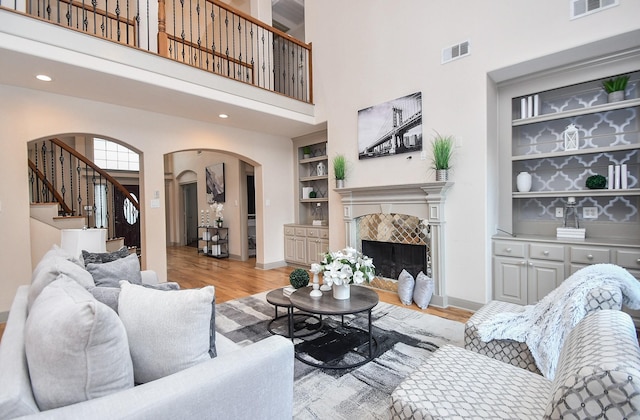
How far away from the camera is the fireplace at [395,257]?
4.17m

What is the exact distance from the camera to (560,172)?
348cm

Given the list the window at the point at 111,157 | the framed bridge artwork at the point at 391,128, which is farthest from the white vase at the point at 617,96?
the window at the point at 111,157

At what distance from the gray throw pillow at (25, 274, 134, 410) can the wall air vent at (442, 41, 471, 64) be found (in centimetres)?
411

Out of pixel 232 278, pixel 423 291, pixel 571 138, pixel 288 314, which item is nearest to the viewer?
pixel 288 314

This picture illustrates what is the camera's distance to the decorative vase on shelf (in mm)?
3639

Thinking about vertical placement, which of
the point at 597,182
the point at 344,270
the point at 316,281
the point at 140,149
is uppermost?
the point at 140,149

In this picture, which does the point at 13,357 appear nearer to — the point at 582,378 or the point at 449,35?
the point at 582,378

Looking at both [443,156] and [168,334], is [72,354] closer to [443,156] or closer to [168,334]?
[168,334]

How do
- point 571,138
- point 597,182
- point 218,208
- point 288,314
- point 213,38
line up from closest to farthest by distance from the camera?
point 288,314, point 597,182, point 571,138, point 213,38, point 218,208

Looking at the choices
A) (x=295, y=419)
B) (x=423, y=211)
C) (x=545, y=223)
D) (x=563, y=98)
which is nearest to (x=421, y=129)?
(x=423, y=211)

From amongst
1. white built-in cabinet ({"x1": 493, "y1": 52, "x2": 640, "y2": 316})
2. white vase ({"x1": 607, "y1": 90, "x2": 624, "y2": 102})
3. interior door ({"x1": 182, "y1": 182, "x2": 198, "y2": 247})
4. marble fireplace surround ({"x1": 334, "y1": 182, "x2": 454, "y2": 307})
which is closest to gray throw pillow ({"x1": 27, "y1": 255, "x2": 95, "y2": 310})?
marble fireplace surround ({"x1": 334, "y1": 182, "x2": 454, "y2": 307})

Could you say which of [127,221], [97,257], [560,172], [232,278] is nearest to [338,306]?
[97,257]

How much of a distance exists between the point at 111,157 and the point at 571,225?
428 inches

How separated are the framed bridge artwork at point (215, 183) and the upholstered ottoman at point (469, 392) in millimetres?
6922
